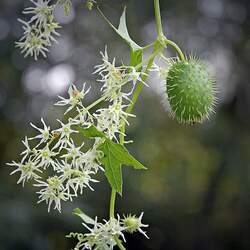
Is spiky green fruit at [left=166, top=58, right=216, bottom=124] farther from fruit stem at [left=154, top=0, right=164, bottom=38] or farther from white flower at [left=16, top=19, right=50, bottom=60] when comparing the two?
white flower at [left=16, top=19, right=50, bottom=60]

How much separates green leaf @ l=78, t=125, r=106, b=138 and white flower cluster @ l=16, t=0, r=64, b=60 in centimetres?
20

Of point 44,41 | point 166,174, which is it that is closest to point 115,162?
point 44,41

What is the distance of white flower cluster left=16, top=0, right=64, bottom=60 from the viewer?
1079mm

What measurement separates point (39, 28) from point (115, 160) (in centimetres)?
29

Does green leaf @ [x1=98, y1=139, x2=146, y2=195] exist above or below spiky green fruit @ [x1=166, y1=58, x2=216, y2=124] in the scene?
below

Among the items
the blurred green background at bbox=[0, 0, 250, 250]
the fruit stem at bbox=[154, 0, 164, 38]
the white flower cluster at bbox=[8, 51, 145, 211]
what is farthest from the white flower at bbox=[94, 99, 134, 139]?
the blurred green background at bbox=[0, 0, 250, 250]

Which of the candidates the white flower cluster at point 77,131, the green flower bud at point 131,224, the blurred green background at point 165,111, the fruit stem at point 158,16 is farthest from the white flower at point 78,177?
the blurred green background at point 165,111

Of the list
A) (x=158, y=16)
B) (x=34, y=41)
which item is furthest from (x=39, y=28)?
(x=158, y=16)

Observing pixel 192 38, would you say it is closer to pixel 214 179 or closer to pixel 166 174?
pixel 214 179

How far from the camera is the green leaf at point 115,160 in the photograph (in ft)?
3.19

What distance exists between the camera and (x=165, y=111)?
13.2 feet

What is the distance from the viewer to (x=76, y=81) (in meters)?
4.51

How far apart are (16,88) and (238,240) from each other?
215cm

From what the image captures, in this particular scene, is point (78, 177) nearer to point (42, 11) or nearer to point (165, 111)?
Result: point (42, 11)
